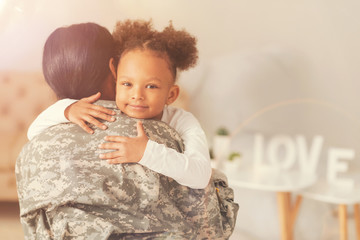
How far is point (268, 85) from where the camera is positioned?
1574mm

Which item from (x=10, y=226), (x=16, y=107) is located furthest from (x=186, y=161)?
(x=10, y=226)

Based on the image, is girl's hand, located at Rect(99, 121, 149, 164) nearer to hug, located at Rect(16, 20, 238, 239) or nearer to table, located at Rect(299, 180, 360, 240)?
hug, located at Rect(16, 20, 238, 239)

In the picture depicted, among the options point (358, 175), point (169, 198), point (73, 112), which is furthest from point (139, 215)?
point (358, 175)

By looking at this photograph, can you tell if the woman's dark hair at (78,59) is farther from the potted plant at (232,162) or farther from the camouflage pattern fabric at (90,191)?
the potted plant at (232,162)

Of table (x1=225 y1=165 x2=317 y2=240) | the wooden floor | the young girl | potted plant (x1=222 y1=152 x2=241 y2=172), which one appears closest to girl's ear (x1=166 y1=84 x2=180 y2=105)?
the young girl

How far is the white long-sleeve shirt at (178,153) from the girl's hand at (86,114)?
11 mm

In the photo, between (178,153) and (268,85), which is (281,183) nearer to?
(268,85)

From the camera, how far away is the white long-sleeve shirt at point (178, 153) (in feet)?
1.65

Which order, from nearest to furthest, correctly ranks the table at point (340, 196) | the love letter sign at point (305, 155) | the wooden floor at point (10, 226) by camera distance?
1. the wooden floor at point (10, 226)
2. the table at point (340, 196)
3. the love letter sign at point (305, 155)

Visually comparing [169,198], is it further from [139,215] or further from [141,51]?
[141,51]

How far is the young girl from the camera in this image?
1.65 feet

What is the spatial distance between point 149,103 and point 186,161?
0.09 metres

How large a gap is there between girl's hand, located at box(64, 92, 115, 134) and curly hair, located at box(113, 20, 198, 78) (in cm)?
7

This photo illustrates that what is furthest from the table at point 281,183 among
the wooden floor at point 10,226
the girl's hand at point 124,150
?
the girl's hand at point 124,150
